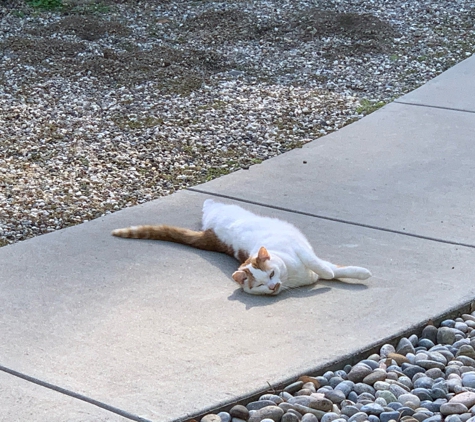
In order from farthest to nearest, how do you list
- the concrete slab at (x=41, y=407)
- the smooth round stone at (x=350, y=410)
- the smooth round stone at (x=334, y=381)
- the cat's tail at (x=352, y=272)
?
the cat's tail at (x=352, y=272) → the smooth round stone at (x=334, y=381) → the smooth round stone at (x=350, y=410) → the concrete slab at (x=41, y=407)

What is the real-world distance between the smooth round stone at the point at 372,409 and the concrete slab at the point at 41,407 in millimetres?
936

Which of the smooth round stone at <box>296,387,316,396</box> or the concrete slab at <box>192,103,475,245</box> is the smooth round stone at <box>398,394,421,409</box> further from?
the concrete slab at <box>192,103,475,245</box>

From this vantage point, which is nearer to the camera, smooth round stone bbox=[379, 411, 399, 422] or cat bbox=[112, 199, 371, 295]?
smooth round stone bbox=[379, 411, 399, 422]

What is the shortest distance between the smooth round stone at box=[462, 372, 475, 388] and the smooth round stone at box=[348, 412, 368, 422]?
51 centimetres

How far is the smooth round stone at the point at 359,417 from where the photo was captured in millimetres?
3186

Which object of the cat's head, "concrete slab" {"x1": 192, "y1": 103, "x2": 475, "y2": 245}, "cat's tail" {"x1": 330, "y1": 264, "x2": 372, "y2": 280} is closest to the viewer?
the cat's head

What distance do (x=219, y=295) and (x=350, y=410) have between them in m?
1.13

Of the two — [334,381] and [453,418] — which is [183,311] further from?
[453,418]

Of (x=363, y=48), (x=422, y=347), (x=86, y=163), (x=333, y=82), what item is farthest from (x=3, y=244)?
(x=363, y=48)

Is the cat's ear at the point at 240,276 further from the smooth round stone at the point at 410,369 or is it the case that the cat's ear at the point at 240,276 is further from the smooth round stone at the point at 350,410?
the smooth round stone at the point at 350,410

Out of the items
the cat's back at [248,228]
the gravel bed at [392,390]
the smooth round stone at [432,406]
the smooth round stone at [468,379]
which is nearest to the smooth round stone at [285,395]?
the gravel bed at [392,390]

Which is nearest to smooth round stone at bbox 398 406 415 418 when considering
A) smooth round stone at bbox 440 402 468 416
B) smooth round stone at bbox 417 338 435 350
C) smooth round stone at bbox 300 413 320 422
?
smooth round stone at bbox 440 402 468 416

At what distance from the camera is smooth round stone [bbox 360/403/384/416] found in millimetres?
3248

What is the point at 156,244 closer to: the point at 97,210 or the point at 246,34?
the point at 97,210
